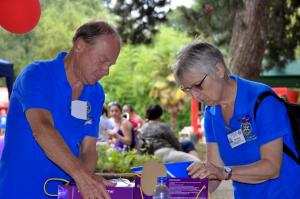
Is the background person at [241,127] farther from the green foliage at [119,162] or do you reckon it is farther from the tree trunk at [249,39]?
the tree trunk at [249,39]

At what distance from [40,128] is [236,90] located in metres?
0.81

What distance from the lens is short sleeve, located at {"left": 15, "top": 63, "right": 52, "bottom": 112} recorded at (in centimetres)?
220

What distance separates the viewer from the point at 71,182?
6.95 ft

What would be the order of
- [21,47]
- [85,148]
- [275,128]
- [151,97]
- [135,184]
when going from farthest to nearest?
[151,97]
[21,47]
[85,148]
[275,128]
[135,184]

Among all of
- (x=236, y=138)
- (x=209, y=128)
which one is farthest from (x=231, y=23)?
(x=236, y=138)

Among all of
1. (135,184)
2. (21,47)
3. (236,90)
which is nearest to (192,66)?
(236,90)

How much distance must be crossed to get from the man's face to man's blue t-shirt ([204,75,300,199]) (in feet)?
1.72

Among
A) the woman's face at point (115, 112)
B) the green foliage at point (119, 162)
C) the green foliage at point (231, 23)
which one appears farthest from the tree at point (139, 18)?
the green foliage at point (119, 162)

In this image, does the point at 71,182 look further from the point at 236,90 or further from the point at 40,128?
the point at 236,90

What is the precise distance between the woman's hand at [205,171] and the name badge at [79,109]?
0.47 m

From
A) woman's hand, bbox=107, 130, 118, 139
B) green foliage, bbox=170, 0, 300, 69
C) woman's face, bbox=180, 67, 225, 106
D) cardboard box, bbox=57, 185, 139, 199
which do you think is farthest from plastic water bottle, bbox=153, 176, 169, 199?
woman's hand, bbox=107, 130, 118, 139

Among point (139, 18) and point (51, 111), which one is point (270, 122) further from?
point (139, 18)

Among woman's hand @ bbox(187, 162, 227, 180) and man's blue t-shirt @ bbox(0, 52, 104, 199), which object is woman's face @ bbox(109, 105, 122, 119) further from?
woman's hand @ bbox(187, 162, 227, 180)

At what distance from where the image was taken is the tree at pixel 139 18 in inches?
462
